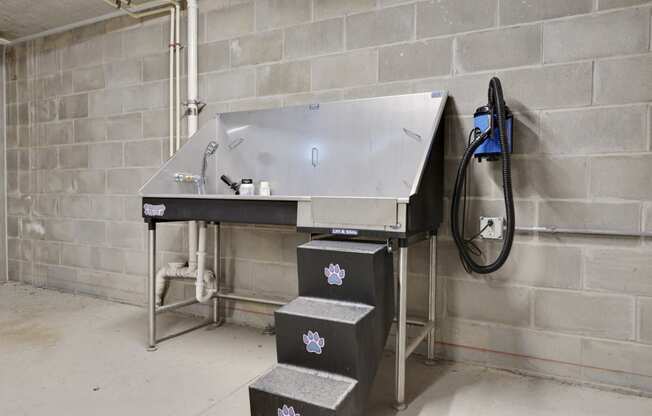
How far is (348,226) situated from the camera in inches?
63.0

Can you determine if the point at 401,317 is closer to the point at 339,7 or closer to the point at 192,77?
the point at 339,7

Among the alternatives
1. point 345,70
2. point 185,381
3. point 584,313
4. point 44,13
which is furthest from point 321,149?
point 44,13

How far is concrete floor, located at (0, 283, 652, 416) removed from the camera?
1661 millimetres

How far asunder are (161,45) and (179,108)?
50 cm

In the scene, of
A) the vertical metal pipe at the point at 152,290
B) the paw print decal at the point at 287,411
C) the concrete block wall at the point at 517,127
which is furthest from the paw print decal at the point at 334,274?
the vertical metal pipe at the point at 152,290

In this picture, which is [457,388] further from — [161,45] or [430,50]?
[161,45]

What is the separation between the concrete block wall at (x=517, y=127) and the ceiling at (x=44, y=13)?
231 mm

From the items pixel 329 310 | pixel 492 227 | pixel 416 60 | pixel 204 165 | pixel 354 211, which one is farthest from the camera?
pixel 204 165

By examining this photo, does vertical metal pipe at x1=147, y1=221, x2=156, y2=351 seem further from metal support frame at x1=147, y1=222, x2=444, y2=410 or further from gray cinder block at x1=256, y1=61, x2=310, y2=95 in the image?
gray cinder block at x1=256, y1=61, x2=310, y2=95

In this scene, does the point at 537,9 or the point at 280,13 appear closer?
the point at 537,9

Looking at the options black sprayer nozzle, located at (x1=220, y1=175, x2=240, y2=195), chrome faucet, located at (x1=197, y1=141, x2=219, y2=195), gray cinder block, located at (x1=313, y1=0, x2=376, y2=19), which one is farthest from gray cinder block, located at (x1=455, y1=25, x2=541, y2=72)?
chrome faucet, located at (x1=197, y1=141, x2=219, y2=195)

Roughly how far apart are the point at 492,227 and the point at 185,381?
5.19 ft

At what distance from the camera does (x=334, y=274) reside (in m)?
1.51

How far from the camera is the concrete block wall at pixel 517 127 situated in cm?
180
